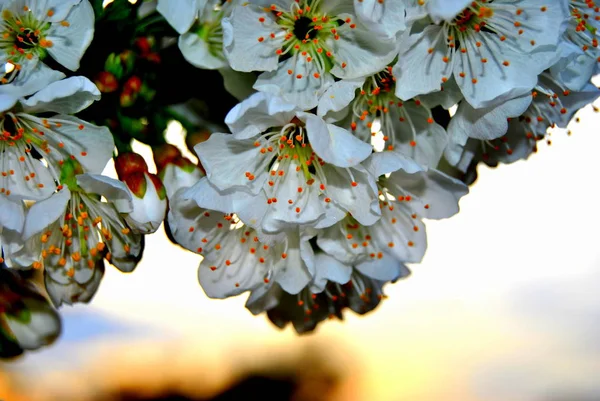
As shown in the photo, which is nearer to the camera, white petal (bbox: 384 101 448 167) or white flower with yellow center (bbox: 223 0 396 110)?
white flower with yellow center (bbox: 223 0 396 110)

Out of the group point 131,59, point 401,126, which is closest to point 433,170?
point 401,126

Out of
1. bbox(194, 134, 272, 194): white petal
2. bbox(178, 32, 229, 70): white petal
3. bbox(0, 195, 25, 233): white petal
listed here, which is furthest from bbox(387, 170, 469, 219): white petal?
bbox(0, 195, 25, 233): white petal

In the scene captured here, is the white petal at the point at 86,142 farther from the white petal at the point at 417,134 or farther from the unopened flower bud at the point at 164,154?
the white petal at the point at 417,134

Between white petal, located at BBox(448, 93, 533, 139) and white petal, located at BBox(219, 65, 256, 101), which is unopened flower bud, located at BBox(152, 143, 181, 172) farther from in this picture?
white petal, located at BBox(448, 93, 533, 139)

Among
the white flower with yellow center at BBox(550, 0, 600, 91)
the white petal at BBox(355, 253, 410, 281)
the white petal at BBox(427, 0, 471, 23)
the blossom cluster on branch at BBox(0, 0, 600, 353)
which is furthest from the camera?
the white petal at BBox(355, 253, 410, 281)

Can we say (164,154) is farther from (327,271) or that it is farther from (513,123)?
(513,123)

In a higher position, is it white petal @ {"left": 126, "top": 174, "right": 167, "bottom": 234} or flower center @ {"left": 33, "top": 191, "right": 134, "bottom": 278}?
white petal @ {"left": 126, "top": 174, "right": 167, "bottom": 234}
